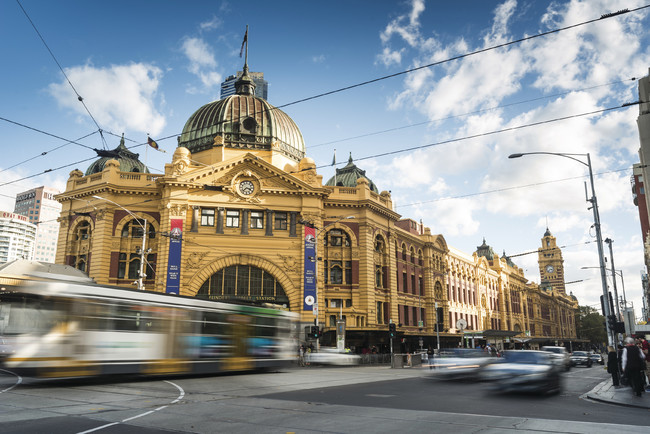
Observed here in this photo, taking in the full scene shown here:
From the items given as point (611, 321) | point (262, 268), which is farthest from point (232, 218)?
point (611, 321)

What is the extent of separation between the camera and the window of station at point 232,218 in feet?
144

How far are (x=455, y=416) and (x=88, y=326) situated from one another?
39.6ft

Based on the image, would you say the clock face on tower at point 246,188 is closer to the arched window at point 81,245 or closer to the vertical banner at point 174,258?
the vertical banner at point 174,258

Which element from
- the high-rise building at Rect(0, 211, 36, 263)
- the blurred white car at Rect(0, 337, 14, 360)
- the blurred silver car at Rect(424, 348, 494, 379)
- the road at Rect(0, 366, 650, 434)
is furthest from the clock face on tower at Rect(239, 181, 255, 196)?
the high-rise building at Rect(0, 211, 36, 263)

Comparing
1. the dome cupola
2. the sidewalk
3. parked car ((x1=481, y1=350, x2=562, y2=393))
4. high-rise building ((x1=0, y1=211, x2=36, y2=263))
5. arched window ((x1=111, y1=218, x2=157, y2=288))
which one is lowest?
the sidewalk

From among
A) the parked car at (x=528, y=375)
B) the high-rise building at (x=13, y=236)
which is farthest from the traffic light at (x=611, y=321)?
the high-rise building at (x=13, y=236)

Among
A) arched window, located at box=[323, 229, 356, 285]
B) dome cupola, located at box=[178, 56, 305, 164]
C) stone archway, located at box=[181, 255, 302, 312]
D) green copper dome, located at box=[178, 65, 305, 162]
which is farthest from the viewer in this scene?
green copper dome, located at box=[178, 65, 305, 162]

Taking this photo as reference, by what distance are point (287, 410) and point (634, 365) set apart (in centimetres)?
1085

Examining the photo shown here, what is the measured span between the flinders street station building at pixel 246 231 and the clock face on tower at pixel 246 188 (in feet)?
0.29

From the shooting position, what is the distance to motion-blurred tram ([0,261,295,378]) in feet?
51.0

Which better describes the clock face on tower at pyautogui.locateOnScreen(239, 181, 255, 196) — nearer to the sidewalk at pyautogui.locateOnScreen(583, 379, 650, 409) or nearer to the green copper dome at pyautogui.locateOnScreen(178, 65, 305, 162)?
the green copper dome at pyautogui.locateOnScreen(178, 65, 305, 162)

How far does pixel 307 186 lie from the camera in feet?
149

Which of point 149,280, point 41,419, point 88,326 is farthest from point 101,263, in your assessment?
point 41,419

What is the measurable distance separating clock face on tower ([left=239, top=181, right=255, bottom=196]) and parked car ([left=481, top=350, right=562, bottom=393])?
31.3 metres
